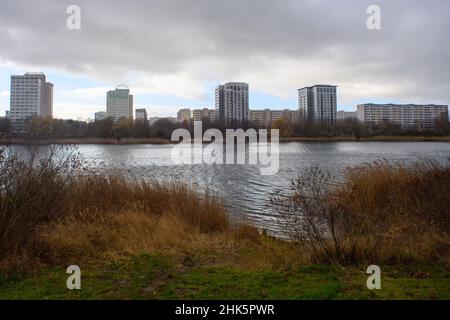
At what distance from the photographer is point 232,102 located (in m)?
81.0

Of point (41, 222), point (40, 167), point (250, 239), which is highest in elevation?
point (40, 167)

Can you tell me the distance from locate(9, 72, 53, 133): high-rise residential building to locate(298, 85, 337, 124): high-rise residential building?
94286 millimetres

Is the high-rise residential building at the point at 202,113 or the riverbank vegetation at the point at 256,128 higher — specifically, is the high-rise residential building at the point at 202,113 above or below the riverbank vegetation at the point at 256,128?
above

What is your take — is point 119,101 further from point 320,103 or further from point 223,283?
point 320,103

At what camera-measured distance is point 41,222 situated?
7000mm

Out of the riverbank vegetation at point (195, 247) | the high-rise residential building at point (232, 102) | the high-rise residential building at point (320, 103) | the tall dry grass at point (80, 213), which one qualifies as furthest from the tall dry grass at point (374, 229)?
the high-rise residential building at point (320, 103)

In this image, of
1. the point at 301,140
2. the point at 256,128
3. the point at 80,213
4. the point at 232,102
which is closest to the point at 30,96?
the point at 80,213

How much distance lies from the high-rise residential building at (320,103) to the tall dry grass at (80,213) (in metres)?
118

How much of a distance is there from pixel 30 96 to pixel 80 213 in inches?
1599

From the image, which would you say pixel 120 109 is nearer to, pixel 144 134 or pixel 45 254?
pixel 144 134

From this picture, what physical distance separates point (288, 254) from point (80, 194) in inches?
221

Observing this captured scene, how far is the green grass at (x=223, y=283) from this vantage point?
172 inches

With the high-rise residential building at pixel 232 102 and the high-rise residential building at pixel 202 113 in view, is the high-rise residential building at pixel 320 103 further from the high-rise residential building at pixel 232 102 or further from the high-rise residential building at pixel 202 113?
the high-rise residential building at pixel 232 102

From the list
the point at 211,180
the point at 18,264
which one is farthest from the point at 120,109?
the point at 18,264
